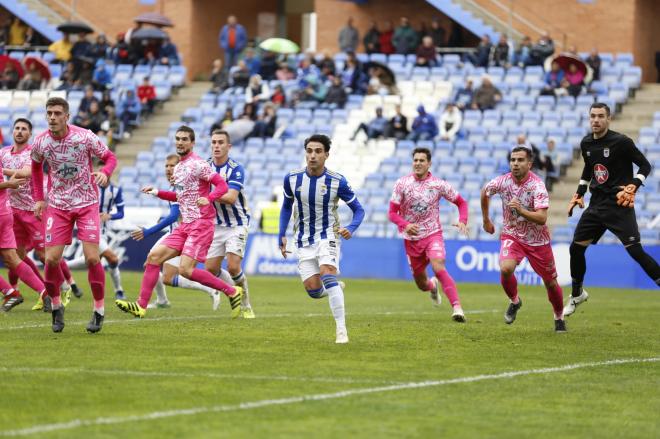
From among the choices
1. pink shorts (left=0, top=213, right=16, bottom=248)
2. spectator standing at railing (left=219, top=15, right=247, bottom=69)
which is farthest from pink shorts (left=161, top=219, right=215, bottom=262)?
spectator standing at railing (left=219, top=15, right=247, bottom=69)

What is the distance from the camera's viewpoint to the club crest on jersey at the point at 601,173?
15.3m

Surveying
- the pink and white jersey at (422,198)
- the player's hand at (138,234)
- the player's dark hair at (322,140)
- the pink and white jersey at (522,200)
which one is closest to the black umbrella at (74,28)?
the pink and white jersey at (422,198)

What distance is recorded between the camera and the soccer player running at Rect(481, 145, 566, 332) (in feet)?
49.4

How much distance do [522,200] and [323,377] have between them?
5.21 m

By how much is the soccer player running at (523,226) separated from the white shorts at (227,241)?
3337 mm

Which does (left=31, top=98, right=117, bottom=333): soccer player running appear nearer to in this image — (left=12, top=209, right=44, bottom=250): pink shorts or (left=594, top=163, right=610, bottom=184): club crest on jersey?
(left=12, top=209, right=44, bottom=250): pink shorts

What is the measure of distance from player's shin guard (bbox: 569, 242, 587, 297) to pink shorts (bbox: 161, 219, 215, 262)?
14.0ft

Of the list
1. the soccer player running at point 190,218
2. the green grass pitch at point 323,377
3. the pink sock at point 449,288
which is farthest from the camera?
the pink sock at point 449,288

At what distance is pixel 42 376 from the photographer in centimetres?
1039

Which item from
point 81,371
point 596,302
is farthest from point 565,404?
point 596,302

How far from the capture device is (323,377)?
10680 millimetres

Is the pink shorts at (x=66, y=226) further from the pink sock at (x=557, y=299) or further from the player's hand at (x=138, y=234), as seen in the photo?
the pink sock at (x=557, y=299)

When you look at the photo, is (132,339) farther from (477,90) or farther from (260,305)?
(477,90)

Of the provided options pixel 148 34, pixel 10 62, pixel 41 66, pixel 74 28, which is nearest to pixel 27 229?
pixel 148 34
